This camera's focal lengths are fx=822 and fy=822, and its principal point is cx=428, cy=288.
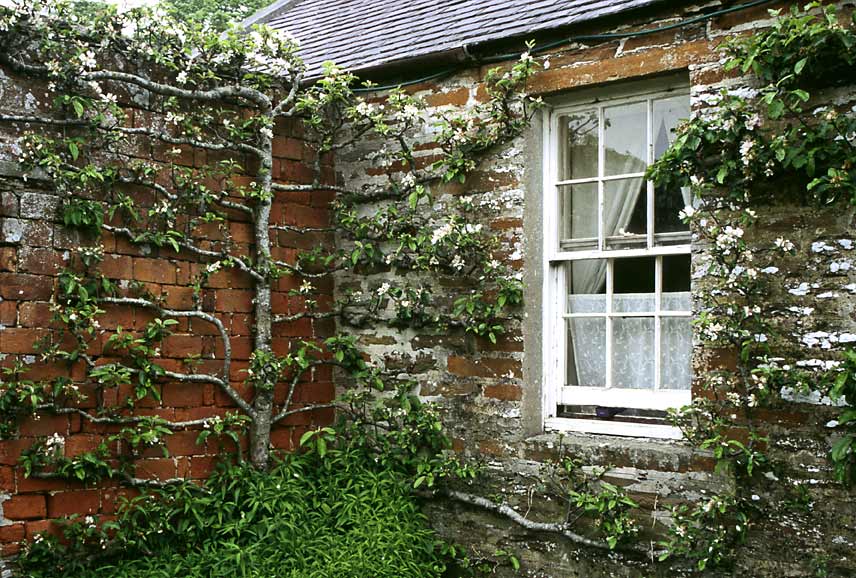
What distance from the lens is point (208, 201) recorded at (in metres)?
5.15

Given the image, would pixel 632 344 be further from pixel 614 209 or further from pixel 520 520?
pixel 520 520

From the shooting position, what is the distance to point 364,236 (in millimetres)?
5785

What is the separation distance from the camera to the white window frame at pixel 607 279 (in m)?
4.77

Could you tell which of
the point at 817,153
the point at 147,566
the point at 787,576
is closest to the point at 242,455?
the point at 147,566

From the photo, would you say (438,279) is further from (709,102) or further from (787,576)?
(787,576)

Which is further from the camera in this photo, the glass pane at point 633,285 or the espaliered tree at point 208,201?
the glass pane at point 633,285

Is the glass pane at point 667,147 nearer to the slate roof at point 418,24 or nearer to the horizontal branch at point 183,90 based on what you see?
the slate roof at point 418,24

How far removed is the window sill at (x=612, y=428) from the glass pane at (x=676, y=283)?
699 millimetres

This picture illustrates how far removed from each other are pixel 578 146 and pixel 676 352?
4.70 ft

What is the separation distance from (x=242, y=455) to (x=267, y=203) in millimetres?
1656

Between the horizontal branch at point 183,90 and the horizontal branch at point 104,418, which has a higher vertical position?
the horizontal branch at point 183,90

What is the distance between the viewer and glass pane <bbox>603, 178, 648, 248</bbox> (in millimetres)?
4906

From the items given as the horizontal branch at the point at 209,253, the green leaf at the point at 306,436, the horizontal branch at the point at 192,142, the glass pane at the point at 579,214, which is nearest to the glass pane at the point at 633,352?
the glass pane at the point at 579,214

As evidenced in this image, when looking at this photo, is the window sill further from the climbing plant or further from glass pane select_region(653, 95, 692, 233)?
glass pane select_region(653, 95, 692, 233)
